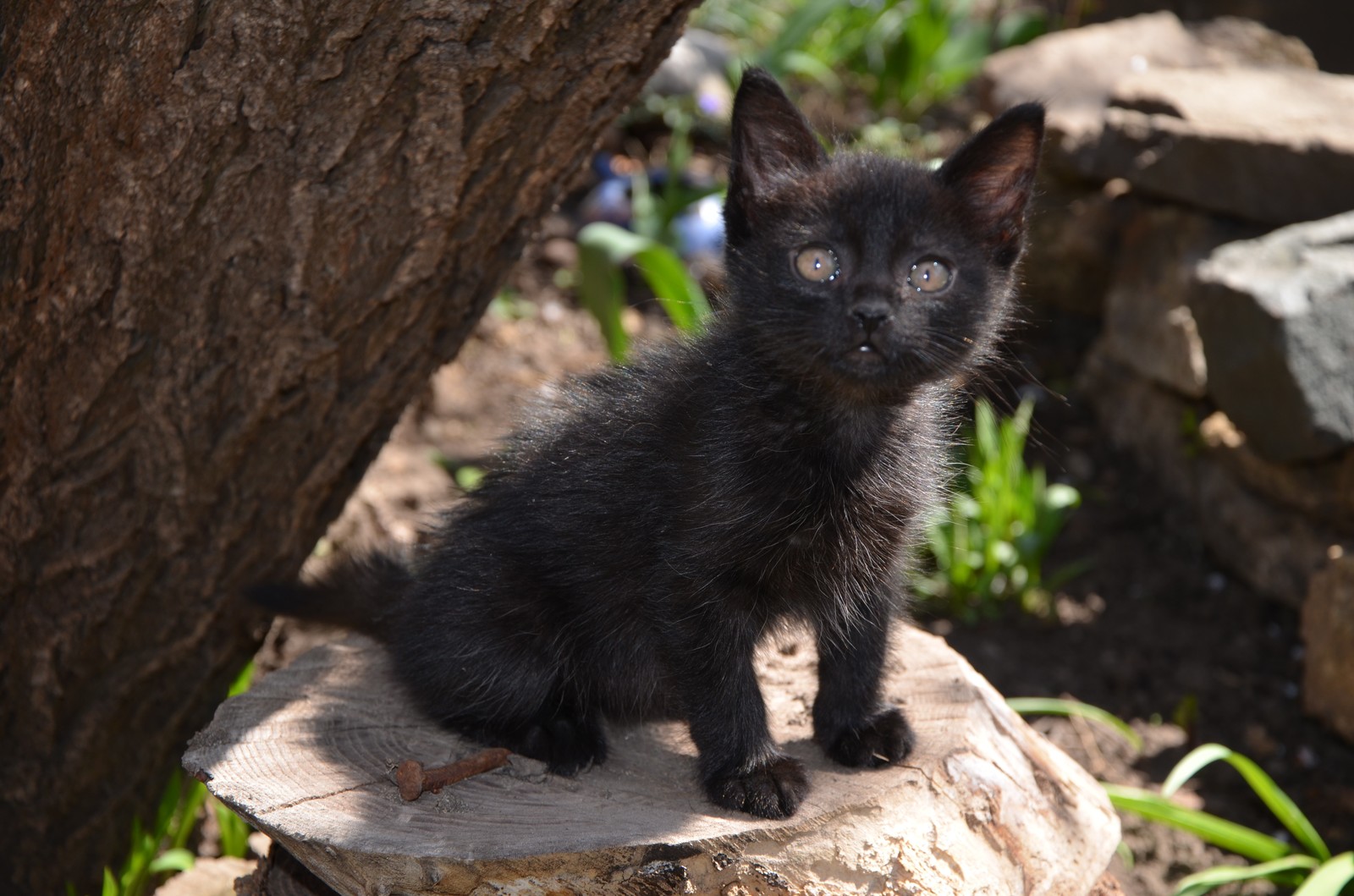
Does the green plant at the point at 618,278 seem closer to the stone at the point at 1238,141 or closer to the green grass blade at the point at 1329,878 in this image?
the stone at the point at 1238,141

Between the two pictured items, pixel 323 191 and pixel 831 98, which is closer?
pixel 323 191

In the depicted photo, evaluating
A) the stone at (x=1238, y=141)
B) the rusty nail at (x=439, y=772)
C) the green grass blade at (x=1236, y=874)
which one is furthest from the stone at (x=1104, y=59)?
the rusty nail at (x=439, y=772)

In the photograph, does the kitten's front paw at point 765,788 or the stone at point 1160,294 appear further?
the stone at point 1160,294

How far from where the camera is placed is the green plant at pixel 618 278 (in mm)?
3848

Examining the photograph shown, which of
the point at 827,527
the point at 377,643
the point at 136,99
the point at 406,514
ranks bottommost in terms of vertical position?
the point at 406,514

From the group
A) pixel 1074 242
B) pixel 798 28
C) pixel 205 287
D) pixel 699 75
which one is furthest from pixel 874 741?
pixel 699 75

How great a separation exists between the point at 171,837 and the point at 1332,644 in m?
3.23

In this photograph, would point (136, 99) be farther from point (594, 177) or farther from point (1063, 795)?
point (594, 177)

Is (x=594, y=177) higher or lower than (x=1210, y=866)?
higher

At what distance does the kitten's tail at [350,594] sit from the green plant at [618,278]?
1320 millimetres

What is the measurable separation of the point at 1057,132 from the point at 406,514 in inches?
117

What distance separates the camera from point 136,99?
2.24 m

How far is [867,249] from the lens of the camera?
6.60 feet

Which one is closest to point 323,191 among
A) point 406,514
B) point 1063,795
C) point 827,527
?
point 827,527
